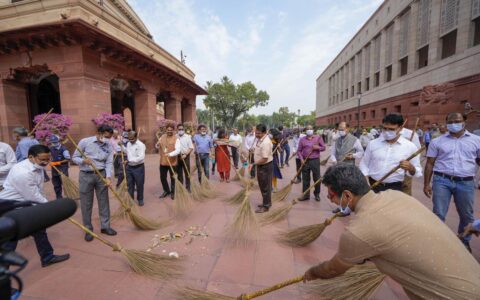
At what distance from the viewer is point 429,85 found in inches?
594

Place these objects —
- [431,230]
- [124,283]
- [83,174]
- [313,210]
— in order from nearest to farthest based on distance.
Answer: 1. [431,230]
2. [124,283]
3. [83,174]
4. [313,210]

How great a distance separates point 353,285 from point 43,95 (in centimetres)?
1654

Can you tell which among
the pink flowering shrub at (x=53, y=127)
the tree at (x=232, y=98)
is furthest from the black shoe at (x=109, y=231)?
the tree at (x=232, y=98)

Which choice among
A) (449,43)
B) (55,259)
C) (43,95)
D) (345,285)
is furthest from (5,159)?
(449,43)

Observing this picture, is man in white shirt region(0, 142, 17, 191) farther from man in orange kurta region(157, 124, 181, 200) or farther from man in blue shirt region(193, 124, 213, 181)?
man in blue shirt region(193, 124, 213, 181)

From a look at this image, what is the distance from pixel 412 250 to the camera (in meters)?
1.17

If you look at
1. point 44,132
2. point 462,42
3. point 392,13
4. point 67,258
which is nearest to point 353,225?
point 67,258

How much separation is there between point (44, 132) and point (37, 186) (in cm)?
669

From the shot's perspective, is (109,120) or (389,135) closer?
(389,135)

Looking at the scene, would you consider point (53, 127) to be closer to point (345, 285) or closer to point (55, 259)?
point (55, 259)

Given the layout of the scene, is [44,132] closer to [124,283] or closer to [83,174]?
[83,174]

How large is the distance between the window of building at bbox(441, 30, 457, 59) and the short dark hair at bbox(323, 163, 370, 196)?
18.8 metres

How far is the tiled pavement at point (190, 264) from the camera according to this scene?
7.18 ft

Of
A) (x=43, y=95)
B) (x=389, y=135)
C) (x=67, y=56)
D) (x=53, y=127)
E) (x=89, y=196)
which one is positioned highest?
(x=67, y=56)
